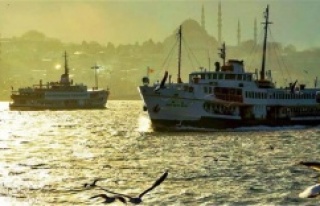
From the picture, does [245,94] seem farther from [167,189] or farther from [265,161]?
[167,189]

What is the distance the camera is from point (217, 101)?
259 ft

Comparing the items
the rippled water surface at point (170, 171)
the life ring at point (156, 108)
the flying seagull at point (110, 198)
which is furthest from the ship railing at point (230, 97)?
the flying seagull at point (110, 198)

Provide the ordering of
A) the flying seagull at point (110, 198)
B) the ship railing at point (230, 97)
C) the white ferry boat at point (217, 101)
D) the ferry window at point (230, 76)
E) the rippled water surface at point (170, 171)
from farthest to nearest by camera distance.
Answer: the ferry window at point (230, 76) → the ship railing at point (230, 97) → the white ferry boat at point (217, 101) → the rippled water surface at point (170, 171) → the flying seagull at point (110, 198)

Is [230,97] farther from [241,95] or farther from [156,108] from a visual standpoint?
[156,108]

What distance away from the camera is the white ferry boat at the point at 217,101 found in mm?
77312

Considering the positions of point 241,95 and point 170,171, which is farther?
point 241,95

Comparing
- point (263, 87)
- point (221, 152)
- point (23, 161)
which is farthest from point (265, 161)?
point (263, 87)

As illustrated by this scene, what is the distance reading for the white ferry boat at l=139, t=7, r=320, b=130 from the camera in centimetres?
7731

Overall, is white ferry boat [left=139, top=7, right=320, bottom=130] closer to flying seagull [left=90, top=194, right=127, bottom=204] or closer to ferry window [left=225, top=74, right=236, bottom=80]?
ferry window [left=225, top=74, right=236, bottom=80]

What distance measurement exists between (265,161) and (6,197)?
22961 mm

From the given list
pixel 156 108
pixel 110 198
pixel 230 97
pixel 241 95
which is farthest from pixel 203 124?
pixel 110 198

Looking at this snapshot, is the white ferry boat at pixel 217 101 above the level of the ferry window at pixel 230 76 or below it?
below

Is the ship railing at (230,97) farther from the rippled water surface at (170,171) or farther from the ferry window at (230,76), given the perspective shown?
the rippled water surface at (170,171)

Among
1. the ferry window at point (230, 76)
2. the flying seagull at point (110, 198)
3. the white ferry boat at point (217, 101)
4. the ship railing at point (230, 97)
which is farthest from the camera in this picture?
the ferry window at point (230, 76)
